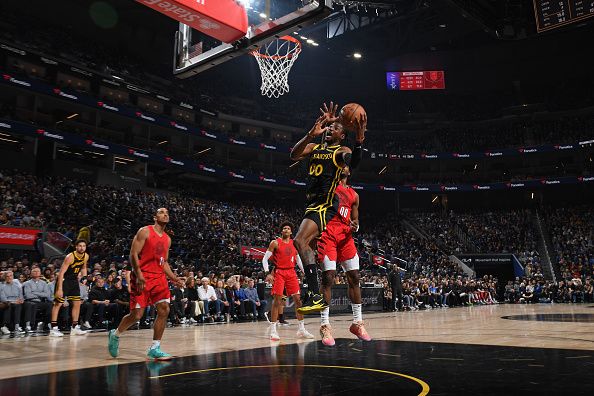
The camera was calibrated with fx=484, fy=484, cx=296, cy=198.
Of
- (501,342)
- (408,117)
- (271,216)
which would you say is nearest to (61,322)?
(501,342)

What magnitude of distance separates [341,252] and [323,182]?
3.28ft

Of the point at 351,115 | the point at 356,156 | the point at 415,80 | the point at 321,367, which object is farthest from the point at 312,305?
the point at 415,80

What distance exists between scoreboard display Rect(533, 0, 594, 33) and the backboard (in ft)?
42.5

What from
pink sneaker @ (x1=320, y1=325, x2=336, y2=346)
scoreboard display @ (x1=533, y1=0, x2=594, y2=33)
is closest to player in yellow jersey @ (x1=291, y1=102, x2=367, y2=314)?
pink sneaker @ (x1=320, y1=325, x2=336, y2=346)

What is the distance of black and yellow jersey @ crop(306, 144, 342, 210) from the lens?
5.68 m

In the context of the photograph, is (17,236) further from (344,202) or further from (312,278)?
(312,278)

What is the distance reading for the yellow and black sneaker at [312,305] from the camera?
5141 mm

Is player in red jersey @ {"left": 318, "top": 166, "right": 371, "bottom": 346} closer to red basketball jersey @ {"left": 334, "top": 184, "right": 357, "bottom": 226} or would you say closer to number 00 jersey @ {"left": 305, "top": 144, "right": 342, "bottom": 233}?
red basketball jersey @ {"left": 334, "top": 184, "right": 357, "bottom": 226}

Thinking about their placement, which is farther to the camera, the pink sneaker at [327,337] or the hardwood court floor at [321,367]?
the pink sneaker at [327,337]

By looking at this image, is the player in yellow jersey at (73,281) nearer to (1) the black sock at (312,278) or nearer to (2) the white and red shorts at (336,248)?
(2) the white and red shorts at (336,248)

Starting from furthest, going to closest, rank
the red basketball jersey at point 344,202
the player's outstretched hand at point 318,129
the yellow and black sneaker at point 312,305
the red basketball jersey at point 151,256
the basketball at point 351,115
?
the red basketball jersey at point 151,256, the red basketball jersey at point 344,202, the basketball at point 351,115, the player's outstretched hand at point 318,129, the yellow and black sneaker at point 312,305

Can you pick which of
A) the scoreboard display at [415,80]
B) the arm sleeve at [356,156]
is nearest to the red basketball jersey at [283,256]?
the arm sleeve at [356,156]

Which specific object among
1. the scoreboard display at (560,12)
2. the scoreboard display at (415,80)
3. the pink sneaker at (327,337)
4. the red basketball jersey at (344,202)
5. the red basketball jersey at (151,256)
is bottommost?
the pink sneaker at (327,337)

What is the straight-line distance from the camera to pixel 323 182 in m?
5.75
